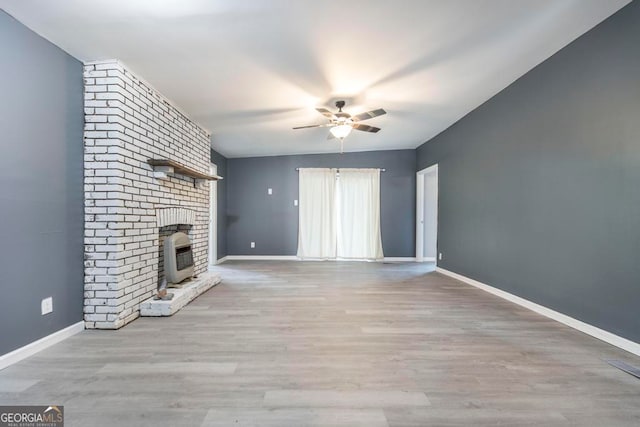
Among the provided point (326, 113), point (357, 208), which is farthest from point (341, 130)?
point (357, 208)

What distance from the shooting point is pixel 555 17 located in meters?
2.04

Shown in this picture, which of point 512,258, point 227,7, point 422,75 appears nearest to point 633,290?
point 512,258

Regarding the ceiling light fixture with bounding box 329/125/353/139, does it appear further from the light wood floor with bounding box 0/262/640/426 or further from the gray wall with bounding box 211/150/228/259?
the gray wall with bounding box 211/150/228/259

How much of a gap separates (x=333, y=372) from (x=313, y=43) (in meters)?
2.49

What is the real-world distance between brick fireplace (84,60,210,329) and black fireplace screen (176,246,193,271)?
0.29m

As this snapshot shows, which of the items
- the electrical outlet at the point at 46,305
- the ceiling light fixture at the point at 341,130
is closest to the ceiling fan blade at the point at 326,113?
the ceiling light fixture at the point at 341,130

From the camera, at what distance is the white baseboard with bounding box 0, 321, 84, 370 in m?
1.75

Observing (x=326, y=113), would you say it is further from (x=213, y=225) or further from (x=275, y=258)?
(x=275, y=258)

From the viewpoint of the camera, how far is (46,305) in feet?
6.61

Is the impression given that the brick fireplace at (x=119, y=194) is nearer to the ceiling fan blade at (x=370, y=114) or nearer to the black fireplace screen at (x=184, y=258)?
the black fireplace screen at (x=184, y=258)

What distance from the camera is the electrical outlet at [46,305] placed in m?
1.98

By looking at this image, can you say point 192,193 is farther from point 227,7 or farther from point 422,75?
→ point 422,75

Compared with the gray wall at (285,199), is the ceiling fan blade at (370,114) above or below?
above

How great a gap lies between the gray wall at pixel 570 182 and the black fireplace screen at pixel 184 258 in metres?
4.05
